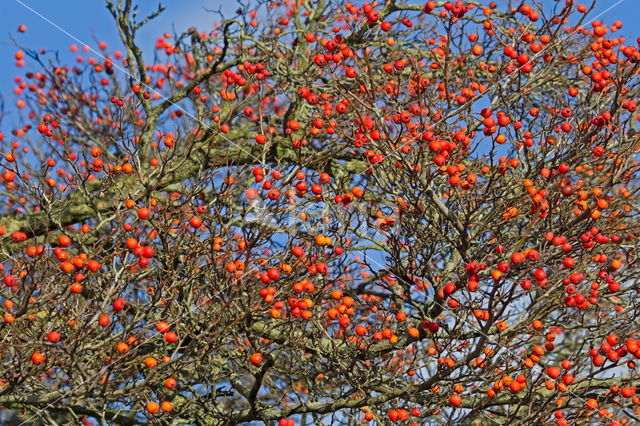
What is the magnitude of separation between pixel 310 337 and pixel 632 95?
4796mm

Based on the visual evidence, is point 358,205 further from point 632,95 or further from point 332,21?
point 332,21

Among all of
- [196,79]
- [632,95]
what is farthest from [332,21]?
[632,95]

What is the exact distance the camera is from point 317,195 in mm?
8094

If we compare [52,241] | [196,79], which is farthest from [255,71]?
[52,241]

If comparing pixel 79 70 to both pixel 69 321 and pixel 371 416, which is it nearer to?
pixel 69 321

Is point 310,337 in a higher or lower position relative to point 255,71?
lower

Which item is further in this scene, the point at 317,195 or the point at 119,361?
the point at 317,195

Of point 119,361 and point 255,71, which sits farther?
point 255,71

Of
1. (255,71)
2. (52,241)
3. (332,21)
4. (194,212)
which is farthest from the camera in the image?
(332,21)

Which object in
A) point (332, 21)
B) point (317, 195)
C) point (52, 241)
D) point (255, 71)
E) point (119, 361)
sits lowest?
point (119, 361)

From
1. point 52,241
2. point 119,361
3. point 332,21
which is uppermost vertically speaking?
point 332,21

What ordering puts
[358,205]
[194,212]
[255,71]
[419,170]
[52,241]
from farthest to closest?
[52,241] < [255,71] < [358,205] < [419,170] < [194,212]

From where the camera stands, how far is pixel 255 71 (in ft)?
31.8

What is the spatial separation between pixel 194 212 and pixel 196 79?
5076 millimetres
